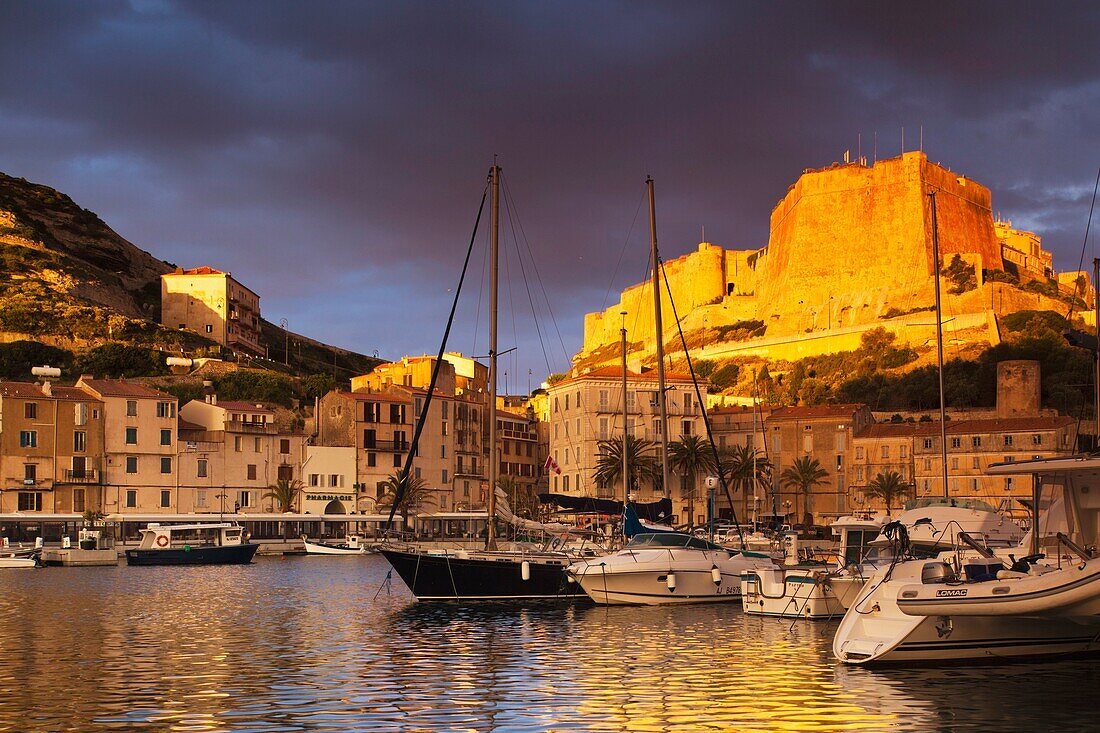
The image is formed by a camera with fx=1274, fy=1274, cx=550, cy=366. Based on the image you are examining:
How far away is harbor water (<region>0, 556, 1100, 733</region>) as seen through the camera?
16.6 metres

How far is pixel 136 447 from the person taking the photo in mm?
77062

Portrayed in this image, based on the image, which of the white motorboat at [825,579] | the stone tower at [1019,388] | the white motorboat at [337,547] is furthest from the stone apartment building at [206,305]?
the white motorboat at [825,579]

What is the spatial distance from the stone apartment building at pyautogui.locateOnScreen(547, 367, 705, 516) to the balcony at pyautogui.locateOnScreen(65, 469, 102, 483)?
29773 mm

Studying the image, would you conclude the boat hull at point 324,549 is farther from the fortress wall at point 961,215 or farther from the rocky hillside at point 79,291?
the fortress wall at point 961,215

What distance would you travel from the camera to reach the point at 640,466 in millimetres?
79688

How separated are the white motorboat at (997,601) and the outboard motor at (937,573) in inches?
0.6

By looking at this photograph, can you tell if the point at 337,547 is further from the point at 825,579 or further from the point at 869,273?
the point at 869,273

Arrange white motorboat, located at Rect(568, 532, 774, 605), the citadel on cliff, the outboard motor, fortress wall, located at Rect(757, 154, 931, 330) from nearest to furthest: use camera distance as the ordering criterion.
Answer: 1. the outboard motor
2. white motorboat, located at Rect(568, 532, 774, 605)
3. the citadel on cliff
4. fortress wall, located at Rect(757, 154, 931, 330)

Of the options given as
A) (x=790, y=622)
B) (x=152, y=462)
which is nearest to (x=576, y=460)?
(x=152, y=462)

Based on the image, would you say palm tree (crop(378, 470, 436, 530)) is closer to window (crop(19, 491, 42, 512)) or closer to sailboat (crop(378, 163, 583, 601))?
window (crop(19, 491, 42, 512))

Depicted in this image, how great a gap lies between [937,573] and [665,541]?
13904mm

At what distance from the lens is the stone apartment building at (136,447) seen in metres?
76.2

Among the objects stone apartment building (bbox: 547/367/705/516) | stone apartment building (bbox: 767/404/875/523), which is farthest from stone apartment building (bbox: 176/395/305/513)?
stone apartment building (bbox: 767/404/875/523)

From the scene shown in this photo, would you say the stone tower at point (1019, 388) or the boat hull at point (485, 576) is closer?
the boat hull at point (485, 576)
